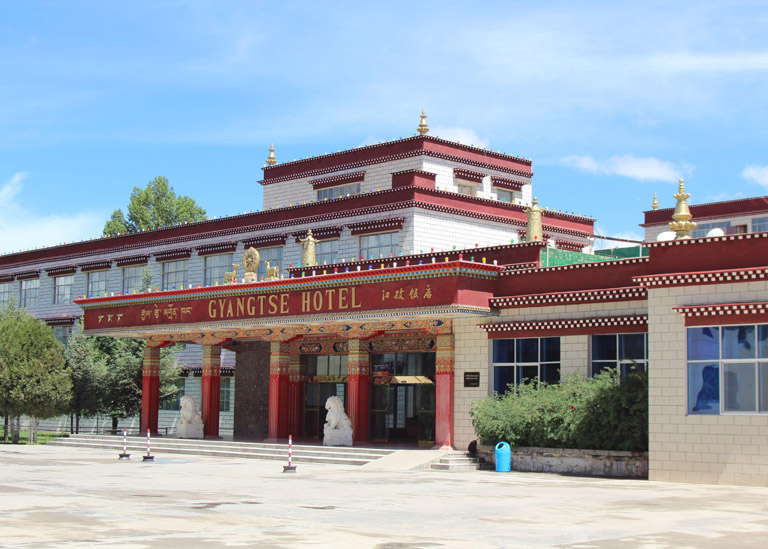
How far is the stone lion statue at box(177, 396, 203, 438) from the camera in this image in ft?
130

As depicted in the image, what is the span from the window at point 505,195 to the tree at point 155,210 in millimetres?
43410

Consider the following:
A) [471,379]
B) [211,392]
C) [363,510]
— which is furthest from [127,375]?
[363,510]

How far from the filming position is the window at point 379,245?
42344 mm

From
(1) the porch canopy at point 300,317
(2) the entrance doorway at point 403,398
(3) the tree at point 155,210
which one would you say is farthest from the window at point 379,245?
(3) the tree at point 155,210

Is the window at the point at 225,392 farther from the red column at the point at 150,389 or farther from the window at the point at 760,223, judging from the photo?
the window at the point at 760,223

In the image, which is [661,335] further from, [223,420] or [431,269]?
[223,420]

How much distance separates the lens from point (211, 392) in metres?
40.4

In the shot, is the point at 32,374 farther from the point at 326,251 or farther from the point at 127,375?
the point at 326,251

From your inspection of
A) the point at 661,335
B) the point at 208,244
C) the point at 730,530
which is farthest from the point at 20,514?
the point at 208,244

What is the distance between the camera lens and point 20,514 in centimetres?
1605

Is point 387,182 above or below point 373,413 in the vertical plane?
above

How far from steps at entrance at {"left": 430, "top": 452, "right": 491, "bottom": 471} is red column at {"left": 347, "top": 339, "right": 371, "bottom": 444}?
5.62m

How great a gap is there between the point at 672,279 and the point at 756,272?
2047 mm

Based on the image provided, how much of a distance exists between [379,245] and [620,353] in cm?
1730
